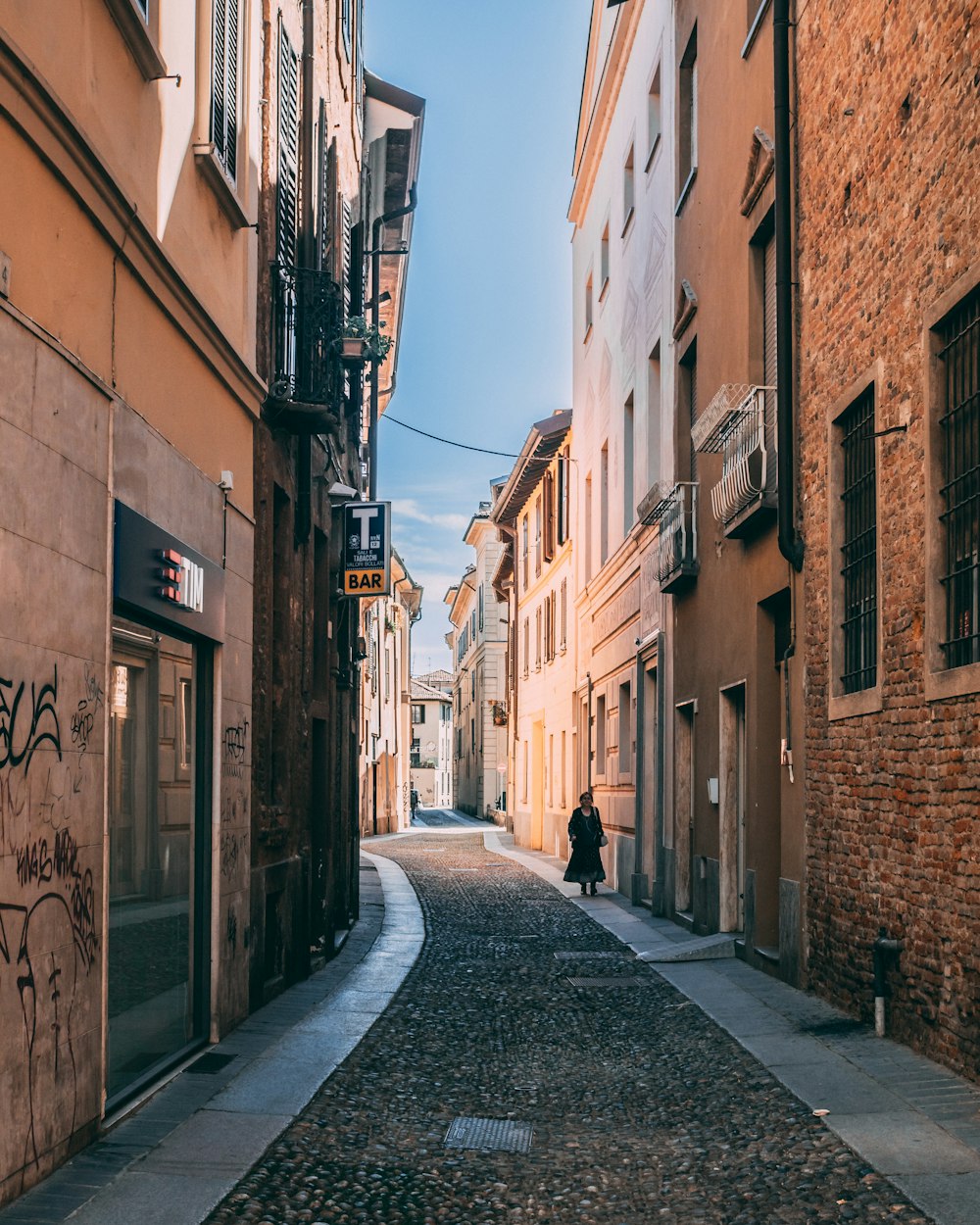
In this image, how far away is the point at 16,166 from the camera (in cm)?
559

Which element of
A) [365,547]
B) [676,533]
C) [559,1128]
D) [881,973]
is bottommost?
[559,1128]

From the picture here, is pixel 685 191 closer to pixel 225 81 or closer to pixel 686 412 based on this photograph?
pixel 686 412

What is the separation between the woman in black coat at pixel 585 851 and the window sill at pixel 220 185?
41.3ft

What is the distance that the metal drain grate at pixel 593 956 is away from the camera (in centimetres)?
1358

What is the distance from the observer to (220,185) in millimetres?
9203

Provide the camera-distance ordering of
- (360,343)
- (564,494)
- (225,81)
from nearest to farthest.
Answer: (225,81), (360,343), (564,494)

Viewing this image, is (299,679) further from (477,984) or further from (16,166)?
(16,166)

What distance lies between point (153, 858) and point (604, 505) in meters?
17.2

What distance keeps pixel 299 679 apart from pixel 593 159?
16.0 m

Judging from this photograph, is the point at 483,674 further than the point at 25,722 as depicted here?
Yes

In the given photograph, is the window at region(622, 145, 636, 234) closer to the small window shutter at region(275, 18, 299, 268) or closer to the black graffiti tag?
the small window shutter at region(275, 18, 299, 268)

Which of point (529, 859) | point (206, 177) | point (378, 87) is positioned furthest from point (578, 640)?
point (206, 177)

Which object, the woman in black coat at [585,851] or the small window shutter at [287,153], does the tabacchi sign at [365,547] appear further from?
the woman in black coat at [585,851]

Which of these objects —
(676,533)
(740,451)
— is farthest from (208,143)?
(676,533)
